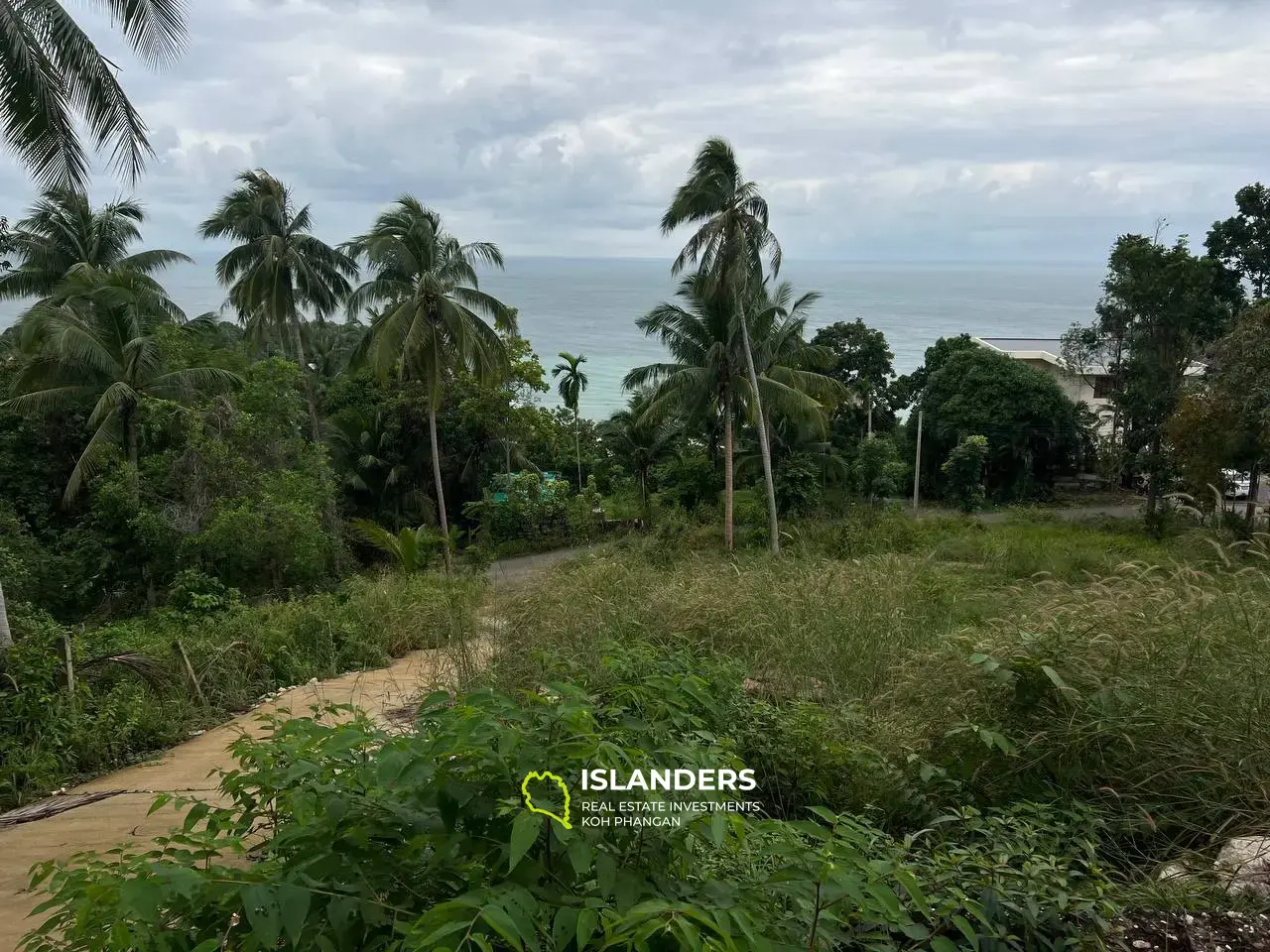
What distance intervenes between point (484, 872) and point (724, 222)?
1839 cm

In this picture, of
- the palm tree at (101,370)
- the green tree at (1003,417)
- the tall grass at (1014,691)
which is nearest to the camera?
the tall grass at (1014,691)

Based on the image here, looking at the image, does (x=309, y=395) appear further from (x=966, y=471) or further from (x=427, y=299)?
(x=966, y=471)

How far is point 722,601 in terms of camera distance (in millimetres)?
6852

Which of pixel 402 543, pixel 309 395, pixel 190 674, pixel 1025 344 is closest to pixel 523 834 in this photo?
pixel 190 674

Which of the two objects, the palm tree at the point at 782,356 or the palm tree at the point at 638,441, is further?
the palm tree at the point at 638,441

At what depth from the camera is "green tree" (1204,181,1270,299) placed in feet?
81.3

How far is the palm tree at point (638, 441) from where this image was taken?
88.1 feet

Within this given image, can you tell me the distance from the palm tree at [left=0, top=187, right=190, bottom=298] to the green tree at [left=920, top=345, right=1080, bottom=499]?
24.8 metres

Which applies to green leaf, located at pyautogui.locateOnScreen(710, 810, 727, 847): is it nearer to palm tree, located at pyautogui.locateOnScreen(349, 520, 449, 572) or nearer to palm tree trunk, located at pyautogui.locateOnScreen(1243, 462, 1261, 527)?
palm tree, located at pyautogui.locateOnScreen(349, 520, 449, 572)

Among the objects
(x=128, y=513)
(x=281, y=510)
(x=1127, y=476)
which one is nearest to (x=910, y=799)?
(x=281, y=510)

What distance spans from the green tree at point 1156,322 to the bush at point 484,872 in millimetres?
24660

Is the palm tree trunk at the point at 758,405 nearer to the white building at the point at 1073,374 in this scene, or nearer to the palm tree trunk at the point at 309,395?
the palm tree trunk at the point at 309,395

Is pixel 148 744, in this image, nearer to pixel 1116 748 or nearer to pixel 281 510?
pixel 1116 748

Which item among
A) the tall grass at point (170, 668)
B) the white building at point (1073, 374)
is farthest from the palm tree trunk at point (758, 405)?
the white building at point (1073, 374)
